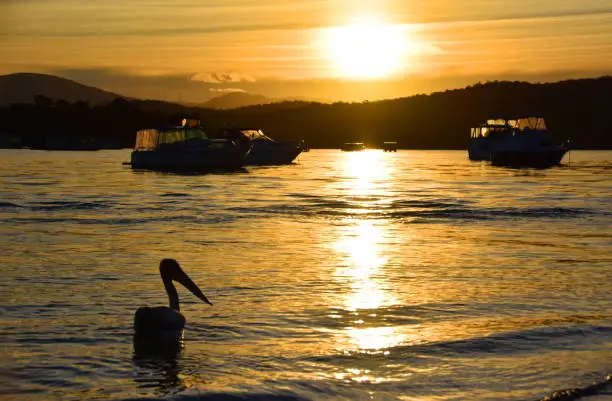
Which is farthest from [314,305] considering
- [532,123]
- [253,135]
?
[532,123]

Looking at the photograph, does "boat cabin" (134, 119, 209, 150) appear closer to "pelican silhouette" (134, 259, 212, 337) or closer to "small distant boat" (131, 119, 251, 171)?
"small distant boat" (131, 119, 251, 171)

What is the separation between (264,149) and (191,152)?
17744mm

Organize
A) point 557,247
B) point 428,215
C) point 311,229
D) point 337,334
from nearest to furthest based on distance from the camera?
point 337,334 → point 557,247 → point 311,229 → point 428,215

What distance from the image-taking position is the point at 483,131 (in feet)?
331

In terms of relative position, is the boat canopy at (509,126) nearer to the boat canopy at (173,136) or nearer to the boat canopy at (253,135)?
the boat canopy at (253,135)

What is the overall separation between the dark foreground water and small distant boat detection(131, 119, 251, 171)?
35.2 m

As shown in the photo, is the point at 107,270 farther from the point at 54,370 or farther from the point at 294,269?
the point at 54,370

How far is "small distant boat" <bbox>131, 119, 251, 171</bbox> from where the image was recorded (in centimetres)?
6869

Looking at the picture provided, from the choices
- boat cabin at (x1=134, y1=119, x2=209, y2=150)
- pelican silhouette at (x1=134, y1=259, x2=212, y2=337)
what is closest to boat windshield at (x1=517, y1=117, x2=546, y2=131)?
boat cabin at (x1=134, y1=119, x2=209, y2=150)

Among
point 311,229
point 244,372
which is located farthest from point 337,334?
point 311,229

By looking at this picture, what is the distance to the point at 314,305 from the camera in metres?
15.4

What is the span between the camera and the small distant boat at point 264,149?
8438 cm

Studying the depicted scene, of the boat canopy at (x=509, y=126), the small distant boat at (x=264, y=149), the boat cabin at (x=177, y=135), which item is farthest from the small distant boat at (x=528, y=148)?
the boat cabin at (x=177, y=135)

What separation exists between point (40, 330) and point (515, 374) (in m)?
6.58
